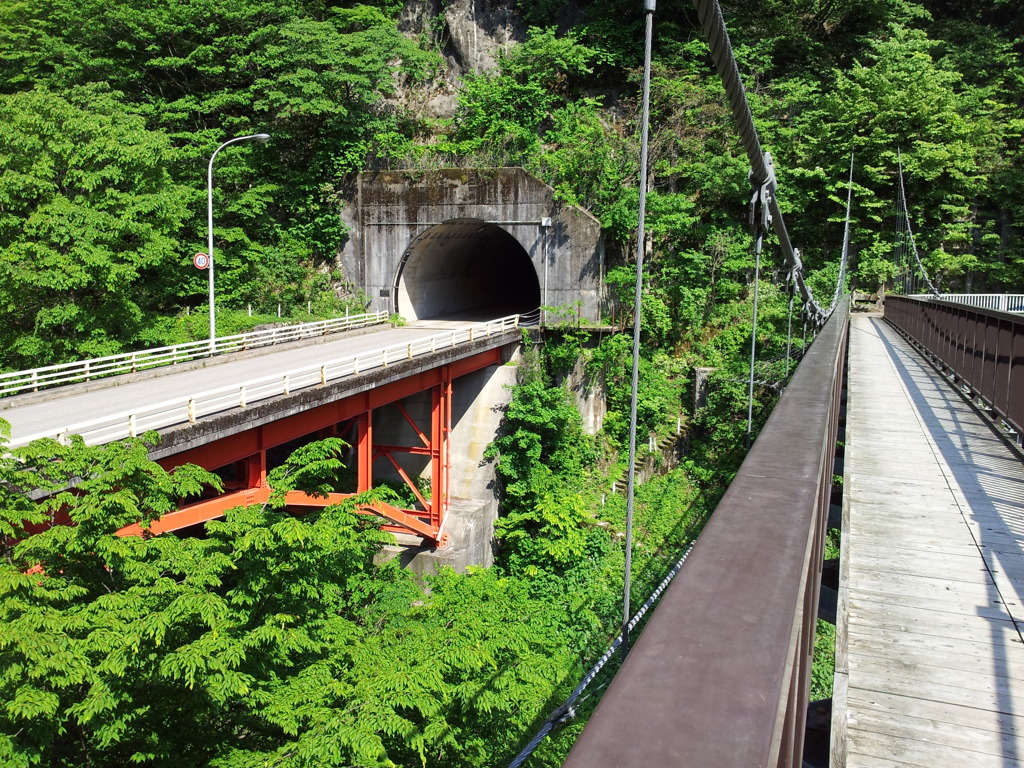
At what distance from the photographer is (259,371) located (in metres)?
17.3

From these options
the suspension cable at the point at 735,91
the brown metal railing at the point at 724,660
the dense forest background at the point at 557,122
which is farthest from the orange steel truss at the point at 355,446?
the brown metal railing at the point at 724,660

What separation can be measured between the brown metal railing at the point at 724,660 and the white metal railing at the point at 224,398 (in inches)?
350

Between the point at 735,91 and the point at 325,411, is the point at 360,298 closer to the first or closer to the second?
the point at 325,411

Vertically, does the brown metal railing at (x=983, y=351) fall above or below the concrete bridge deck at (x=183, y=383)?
above

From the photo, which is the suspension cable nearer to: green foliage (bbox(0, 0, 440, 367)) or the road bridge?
the road bridge

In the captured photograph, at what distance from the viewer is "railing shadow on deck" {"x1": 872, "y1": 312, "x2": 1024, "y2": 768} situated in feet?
12.7

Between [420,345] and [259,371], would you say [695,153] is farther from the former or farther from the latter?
[259,371]

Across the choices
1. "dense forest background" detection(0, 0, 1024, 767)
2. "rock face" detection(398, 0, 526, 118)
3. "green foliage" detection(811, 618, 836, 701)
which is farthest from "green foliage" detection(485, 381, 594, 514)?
"rock face" detection(398, 0, 526, 118)

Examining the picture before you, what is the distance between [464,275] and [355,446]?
13.4 meters

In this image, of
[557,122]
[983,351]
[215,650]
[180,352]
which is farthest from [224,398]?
[557,122]

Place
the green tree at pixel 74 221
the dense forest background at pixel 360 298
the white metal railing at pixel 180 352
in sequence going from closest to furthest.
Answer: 1. the dense forest background at pixel 360 298
2. the white metal railing at pixel 180 352
3. the green tree at pixel 74 221

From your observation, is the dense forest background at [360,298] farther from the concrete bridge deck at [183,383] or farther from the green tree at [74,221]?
the concrete bridge deck at [183,383]

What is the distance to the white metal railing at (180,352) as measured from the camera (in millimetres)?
15766

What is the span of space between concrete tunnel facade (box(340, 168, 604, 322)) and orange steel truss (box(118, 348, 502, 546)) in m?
4.37
